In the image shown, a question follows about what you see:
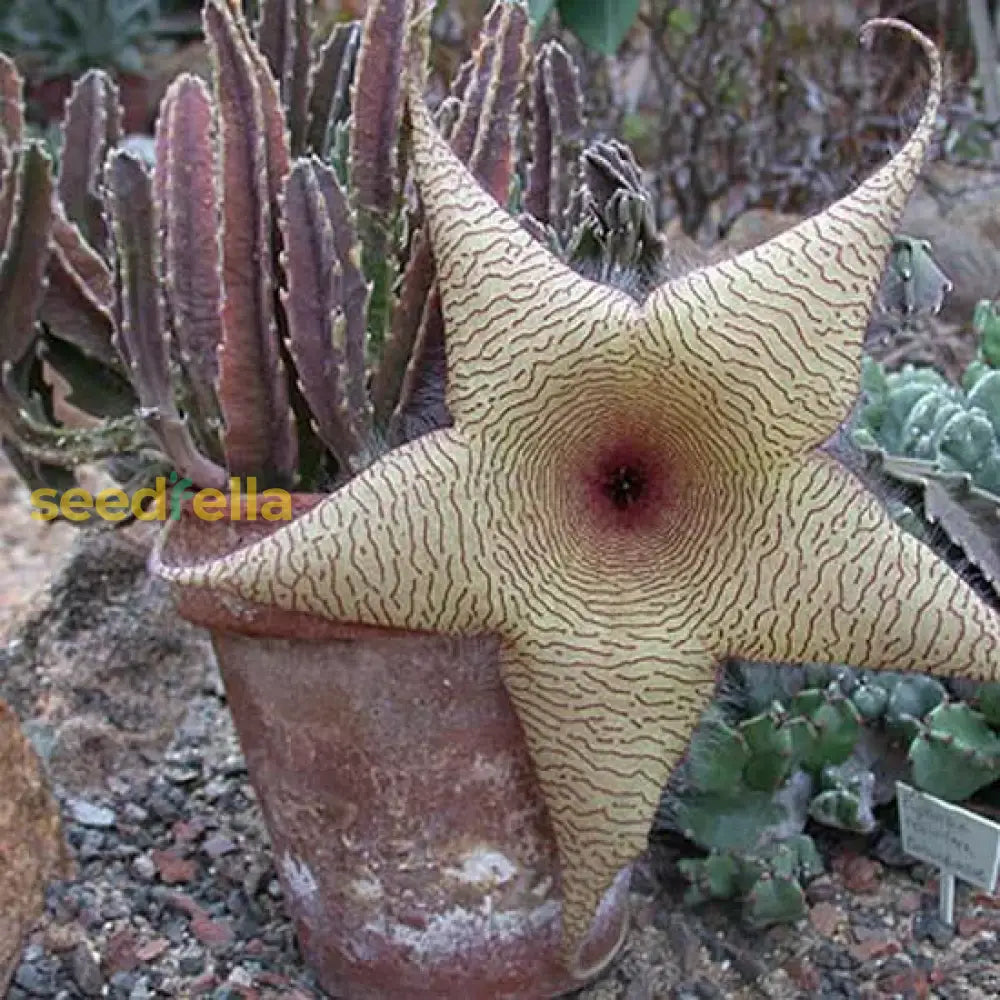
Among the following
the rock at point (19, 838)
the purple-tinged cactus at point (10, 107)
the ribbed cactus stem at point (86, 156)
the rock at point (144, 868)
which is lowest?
the rock at point (144, 868)

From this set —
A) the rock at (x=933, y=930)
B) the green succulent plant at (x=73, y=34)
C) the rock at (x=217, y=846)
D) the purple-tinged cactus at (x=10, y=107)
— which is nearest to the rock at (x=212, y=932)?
the rock at (x=217, y=846)

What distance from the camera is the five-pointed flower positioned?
3.54 feet

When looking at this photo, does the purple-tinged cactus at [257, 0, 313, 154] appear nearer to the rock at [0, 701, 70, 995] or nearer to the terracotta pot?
the terracotta pot

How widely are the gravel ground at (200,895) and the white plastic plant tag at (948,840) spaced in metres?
0.06

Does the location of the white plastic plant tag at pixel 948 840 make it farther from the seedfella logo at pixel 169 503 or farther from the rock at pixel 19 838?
the rock at pixel 19 838

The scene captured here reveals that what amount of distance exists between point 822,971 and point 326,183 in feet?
2.56

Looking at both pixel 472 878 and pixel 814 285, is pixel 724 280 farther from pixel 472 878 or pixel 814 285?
pixel 472 878

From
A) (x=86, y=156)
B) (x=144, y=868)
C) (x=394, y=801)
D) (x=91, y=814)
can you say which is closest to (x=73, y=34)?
(x=86, y=156)

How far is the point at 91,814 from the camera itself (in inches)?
66.5

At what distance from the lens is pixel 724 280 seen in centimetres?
108

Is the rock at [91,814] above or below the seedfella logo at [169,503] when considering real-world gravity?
below

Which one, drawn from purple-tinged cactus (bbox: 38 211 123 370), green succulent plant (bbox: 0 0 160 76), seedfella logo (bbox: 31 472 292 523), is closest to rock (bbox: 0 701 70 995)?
seedfella logo (bbox: 31 472 292 523)

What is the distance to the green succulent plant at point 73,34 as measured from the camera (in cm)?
530

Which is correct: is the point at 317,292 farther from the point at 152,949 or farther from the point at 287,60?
the point at 152,949
